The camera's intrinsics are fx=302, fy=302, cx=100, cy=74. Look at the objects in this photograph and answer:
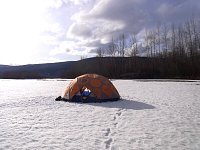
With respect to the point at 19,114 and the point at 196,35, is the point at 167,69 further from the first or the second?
the point at 19,114

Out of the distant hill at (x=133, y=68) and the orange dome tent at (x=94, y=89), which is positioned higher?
the distant hill at (x=133, y=68)

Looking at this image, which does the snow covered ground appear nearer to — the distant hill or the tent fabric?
the tent fabric

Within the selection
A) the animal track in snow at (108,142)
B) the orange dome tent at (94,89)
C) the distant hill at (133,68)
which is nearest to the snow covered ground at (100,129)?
the animal track in snow at (108,142)

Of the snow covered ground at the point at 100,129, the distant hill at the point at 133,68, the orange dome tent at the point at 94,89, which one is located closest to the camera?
the snow covered ground at the point at 100,129

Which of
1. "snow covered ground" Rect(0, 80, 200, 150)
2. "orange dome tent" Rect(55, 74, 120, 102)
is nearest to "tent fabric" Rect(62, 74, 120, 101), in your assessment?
"orange dome tent" Rect(55, 74, 120, 102)

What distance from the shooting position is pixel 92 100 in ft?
53.8

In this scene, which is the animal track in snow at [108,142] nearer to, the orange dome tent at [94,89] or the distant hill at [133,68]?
the orange dome tent at [94,89]

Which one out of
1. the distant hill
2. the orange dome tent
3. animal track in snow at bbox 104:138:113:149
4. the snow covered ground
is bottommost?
animal track in snow at bbox 104:138:113:149

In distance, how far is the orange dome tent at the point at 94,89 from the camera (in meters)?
16.5

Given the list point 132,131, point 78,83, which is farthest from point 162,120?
Answer: point 78,83

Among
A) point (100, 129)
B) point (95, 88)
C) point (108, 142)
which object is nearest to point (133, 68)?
point (95, 88)

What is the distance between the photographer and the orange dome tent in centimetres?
1653

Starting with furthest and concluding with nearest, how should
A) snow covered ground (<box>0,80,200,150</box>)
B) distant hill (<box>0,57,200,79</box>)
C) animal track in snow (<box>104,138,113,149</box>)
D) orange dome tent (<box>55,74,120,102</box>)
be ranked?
distant hill (<box>0,57,200,79</box>) < orange dome tent (<box>55,74,120,102</box>) < snow covered ground (<box>0,80,200,150</box>) < animal track in snow (<box>104,138,113,149</box>)

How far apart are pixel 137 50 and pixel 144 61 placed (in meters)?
6.17
